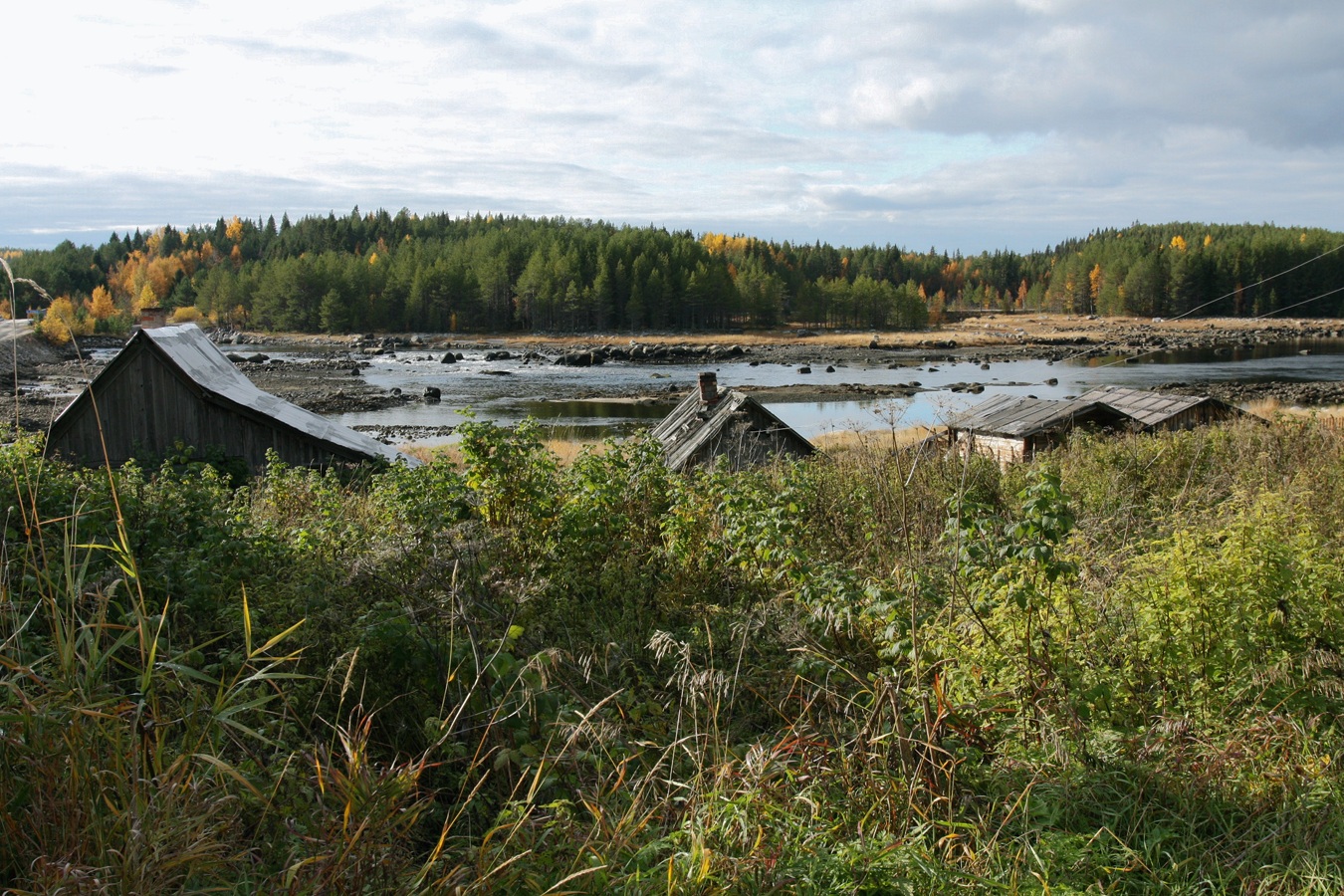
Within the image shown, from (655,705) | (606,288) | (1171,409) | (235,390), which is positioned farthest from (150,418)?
(606,288)

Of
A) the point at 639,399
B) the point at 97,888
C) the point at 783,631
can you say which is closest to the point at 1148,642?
the point at 783,631

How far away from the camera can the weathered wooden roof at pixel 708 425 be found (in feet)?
55.6

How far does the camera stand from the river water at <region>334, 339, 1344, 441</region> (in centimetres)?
4150

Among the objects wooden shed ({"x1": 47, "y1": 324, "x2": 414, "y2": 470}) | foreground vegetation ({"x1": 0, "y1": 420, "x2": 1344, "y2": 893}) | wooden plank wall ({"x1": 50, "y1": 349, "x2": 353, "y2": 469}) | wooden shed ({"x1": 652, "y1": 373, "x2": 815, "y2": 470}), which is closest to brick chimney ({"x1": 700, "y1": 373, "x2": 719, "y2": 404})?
wooden shed ({"x1": 652, "y1": 373, "x2": 815, "y2": 470})

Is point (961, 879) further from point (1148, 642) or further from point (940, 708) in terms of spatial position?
point (1148, 642)

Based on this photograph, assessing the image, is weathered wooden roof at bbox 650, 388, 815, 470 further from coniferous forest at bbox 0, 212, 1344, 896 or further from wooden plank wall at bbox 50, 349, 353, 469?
coniferous forest at bbox 0, 212, 1344, 896

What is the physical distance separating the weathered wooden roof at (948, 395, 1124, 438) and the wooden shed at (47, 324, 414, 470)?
11698 mm

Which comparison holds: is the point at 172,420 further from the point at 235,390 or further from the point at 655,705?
the point at 655,705

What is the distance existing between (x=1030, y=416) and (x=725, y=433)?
259 inches

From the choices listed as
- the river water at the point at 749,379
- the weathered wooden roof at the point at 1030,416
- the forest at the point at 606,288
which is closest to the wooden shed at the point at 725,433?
the weathered wooden roof at the point at 1030,416

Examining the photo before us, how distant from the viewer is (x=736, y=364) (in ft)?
238

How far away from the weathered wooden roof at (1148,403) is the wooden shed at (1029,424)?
46cm

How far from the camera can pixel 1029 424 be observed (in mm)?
18344

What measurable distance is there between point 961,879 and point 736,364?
7001 centimetres
